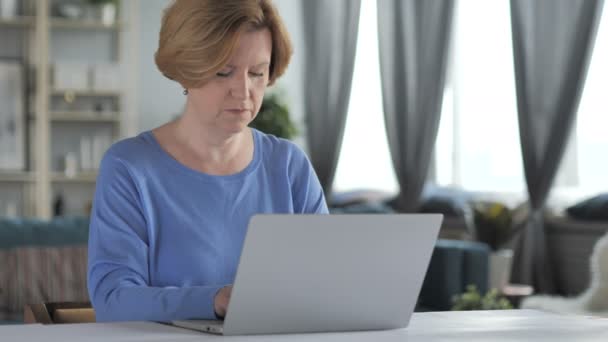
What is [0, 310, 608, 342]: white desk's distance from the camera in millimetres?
1471

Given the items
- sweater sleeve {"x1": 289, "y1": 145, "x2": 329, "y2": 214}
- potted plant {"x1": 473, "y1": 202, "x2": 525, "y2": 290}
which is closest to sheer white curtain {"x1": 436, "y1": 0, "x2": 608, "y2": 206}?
potted plant {"x1": 473, "y1": 202, "x2": 525, "y2": 290}

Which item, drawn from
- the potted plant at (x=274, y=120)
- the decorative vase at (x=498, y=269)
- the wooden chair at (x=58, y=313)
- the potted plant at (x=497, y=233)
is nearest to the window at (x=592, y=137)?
the potted plant at (x=497, y=233)

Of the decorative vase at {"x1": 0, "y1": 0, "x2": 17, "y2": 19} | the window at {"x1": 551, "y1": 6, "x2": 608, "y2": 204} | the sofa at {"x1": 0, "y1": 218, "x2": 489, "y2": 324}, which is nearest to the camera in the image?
the sofa at {"x1": 0, "y1": 218, "x2": 489, "y2": 324}

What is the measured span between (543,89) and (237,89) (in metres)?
4.19

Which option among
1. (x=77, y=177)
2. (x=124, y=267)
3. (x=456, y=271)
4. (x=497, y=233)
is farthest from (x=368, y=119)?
(x=124, y=267)

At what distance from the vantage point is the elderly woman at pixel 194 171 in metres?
1.86

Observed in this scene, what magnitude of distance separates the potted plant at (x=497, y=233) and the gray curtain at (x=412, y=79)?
1199 mm

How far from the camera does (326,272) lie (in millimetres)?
1484

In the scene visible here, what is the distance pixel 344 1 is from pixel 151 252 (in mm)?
5798

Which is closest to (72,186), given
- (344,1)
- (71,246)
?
(344,1)

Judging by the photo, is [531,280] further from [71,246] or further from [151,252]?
[151,252]

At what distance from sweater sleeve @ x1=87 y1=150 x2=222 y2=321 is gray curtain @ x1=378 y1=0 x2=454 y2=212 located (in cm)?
486

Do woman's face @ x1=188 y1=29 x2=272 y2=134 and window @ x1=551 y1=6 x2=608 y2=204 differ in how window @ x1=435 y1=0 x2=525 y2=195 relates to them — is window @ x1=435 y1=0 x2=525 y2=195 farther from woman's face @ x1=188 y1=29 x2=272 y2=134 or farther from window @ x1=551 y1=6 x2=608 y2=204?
woman's face @ x1=188 y1=29 x2=272 y2=134

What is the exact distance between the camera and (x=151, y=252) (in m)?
1.90
